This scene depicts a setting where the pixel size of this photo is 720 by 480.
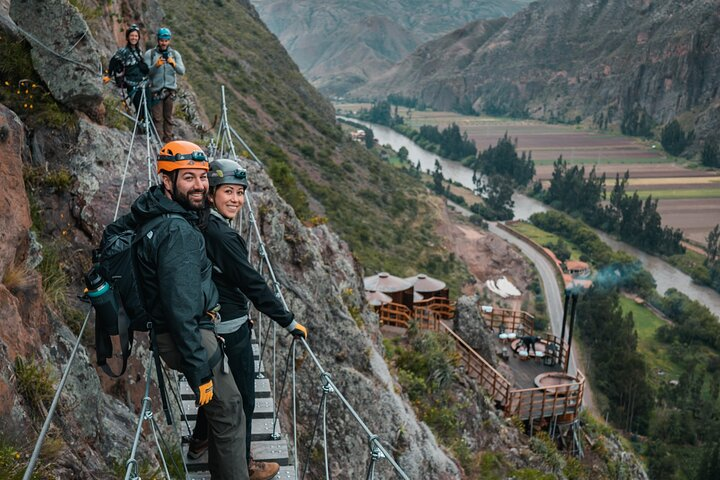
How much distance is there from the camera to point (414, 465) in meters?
10.3

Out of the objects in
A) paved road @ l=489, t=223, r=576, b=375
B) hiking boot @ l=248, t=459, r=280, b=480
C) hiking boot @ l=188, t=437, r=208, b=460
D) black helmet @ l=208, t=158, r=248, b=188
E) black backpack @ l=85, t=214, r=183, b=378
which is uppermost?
black helmet @ l=208, t=158, r=248, b=188

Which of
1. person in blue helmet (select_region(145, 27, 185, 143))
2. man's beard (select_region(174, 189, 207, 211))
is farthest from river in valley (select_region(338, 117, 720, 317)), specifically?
man's beard (select_region(174, 189, 207, 211))

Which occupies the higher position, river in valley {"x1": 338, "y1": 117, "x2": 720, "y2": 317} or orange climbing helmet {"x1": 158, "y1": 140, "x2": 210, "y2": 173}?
orange climbing helmet {"x1": 158, "y1": 140, "x2": 210, "y2": 173}

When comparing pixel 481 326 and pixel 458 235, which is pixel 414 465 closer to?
pixel 481 326

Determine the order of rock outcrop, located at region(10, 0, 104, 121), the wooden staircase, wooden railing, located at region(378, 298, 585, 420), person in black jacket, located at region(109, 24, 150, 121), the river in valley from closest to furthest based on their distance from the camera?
1. the wooden staircase
2. rock outcrop, located at region(10, 0, 104, 121)
3. person in black jacket, located at region(109, 24, 150, 121)
4. wooden railing, located at region(378, 298, 585, 420)
5. the river in valley

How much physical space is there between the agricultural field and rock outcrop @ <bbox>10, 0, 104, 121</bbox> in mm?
117582

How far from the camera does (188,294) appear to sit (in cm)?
445

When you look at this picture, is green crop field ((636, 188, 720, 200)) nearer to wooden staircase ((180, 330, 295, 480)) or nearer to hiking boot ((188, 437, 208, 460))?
wooden staircase ((180, 330, 295, 480))

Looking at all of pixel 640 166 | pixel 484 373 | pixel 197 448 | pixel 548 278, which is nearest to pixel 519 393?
pixel 484 373

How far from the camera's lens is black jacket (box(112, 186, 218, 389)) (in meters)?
4.43

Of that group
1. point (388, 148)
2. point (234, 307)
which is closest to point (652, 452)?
point (234, 307)

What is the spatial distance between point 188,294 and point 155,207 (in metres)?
0.72

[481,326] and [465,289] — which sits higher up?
[481,326]

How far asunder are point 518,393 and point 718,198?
133m
